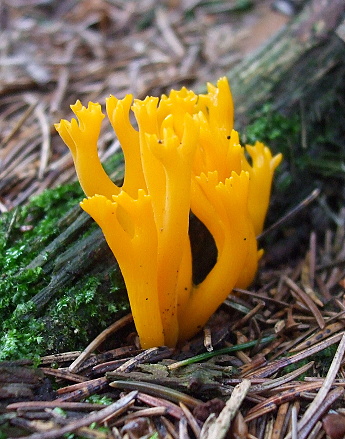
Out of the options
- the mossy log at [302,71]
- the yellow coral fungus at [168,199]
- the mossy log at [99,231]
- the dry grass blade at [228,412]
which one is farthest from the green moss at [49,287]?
the mossy log at [302,71]

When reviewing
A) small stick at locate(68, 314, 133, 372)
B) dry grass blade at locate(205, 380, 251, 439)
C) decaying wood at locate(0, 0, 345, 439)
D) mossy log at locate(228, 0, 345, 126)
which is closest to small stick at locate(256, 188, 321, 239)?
decaying wood at locate(0, 0, 345, 439)

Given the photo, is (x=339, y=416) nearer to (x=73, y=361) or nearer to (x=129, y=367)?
(x=129, y=367)

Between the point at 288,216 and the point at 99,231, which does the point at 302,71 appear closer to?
the point at 288,216

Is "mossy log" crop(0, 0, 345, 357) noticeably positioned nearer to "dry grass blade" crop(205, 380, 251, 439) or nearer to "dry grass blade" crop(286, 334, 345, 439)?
"dry grass blade" crop(205, 380, 251, 439)

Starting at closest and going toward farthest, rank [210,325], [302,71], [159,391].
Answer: [159,391]
[210,325]
[302,71]

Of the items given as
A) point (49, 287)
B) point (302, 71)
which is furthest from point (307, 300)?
point (302, 71)
